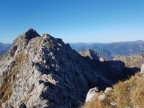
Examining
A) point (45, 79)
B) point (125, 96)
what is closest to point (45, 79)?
point (45, 79)

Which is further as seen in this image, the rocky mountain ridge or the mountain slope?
the rocky mountain ridge

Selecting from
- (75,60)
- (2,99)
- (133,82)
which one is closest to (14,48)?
(75,60)

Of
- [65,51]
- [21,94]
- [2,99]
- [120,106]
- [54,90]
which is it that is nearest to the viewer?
[120,106]

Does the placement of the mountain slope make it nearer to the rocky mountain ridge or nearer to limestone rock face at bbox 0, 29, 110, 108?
the rocky mountain ridge

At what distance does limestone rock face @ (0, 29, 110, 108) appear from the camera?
7950cm

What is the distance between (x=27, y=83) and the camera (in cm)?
11169

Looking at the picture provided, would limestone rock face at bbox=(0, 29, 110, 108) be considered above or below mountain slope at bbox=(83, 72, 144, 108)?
below

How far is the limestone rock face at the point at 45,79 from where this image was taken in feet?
261

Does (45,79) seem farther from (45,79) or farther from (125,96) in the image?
(125,96)

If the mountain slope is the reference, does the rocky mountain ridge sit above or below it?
below

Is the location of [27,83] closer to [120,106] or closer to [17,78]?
[17,78]

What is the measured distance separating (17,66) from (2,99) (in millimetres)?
28145

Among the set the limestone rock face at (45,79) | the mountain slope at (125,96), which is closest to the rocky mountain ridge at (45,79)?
the limestone rock face at (45,79)

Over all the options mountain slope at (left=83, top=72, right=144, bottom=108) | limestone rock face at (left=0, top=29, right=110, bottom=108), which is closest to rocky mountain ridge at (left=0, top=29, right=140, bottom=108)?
limestone rock face at (left=0, top=29, right=110, bottom=108)
